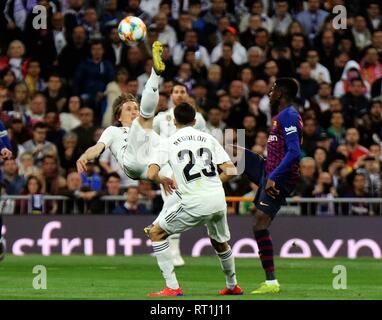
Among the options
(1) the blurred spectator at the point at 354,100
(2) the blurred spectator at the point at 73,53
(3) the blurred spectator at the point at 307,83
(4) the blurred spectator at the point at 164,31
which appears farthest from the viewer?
(4) the blurred spectator at the point at 164,31

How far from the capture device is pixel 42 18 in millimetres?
24094

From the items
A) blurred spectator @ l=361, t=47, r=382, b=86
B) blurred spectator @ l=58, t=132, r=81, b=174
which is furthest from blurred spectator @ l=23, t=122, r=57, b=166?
blurred spectator @ l=361, t=47, r=382, b=86

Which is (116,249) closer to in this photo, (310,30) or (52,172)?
(52,172)

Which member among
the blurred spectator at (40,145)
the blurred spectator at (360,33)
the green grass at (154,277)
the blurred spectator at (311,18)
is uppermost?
the blurred spectator at (311,18)

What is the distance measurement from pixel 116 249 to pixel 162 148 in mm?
7780

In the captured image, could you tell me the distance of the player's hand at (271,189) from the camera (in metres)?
13.7

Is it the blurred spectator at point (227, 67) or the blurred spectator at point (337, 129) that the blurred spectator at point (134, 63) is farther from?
the blurred spectator at point (337, 129)

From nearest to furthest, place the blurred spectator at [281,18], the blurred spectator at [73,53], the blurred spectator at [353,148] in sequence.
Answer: the blurred spectator at [353,148] → the blurred spectator at [73,53] → the blurred spectator at [281,18]

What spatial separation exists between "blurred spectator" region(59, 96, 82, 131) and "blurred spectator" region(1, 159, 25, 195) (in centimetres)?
166

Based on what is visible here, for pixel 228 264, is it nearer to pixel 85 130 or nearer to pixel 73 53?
pixel 85 130

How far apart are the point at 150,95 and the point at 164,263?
1.74 m

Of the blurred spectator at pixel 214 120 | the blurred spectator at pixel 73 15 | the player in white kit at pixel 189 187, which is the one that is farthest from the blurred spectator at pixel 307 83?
the player in white kit at pixel 189 187

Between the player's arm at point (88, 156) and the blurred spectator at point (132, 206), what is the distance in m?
6.74
